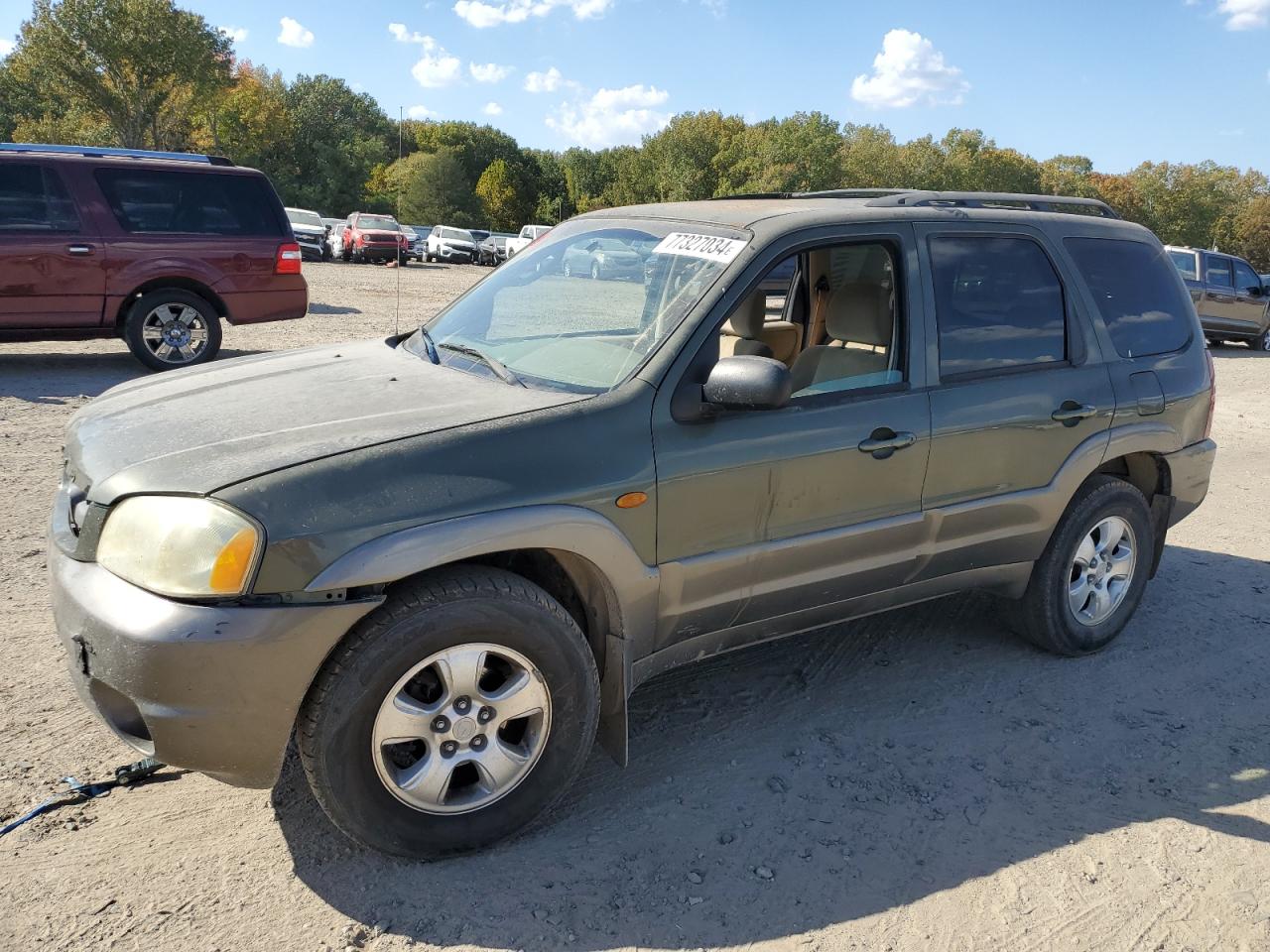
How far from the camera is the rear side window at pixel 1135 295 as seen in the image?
4.36 metres

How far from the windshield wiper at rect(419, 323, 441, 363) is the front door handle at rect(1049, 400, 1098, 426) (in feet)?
7.90

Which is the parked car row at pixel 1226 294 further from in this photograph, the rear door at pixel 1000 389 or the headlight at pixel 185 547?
the headlight at pixel 185 547

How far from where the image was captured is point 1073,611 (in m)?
4.46

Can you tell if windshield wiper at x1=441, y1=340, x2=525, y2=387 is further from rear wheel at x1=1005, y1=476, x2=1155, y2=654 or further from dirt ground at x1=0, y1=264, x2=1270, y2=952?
rear wheel at x1=1005, y1=476, x2=1155, y2=654

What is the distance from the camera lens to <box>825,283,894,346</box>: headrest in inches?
152

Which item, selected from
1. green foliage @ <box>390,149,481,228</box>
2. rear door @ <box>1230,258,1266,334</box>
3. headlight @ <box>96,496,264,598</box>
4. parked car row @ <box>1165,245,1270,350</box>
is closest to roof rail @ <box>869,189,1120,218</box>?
headlight @ <box>96,496,264,598</box>

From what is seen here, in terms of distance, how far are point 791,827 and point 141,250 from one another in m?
8.78

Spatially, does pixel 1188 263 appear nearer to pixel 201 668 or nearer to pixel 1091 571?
pixel 1091 571

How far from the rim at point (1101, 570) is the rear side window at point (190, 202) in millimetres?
8637

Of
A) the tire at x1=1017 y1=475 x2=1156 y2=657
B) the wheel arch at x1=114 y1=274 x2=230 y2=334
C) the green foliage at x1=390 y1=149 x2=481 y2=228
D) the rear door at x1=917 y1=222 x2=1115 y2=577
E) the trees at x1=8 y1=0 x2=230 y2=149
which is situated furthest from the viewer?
the green foliage at x1=390 y1=149 x2=481 y2=228

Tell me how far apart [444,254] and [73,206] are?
32826 millimetres

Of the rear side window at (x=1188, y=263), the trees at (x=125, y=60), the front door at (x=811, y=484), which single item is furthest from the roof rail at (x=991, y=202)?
the trees at (x=125, y=60)

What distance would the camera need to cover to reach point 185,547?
2.52 meters

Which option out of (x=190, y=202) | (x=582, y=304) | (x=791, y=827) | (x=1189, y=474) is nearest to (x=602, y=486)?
(x=582, y=304)
